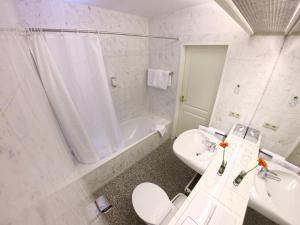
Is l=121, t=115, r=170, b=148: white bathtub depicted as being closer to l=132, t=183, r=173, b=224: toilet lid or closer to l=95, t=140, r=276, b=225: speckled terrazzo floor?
l=95, t=140, r=276, b=225: speckled terrazzo floor

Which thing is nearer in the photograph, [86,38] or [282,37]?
[282,37]

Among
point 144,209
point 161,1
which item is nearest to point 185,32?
point 161,1

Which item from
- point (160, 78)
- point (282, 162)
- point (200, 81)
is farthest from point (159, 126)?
point (282, 162)

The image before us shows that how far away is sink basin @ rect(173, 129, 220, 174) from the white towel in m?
1.03

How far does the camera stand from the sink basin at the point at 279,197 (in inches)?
31.8

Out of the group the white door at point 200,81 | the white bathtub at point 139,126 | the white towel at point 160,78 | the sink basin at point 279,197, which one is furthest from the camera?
the white bathtub at point 139,126

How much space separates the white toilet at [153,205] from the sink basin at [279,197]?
658 mm

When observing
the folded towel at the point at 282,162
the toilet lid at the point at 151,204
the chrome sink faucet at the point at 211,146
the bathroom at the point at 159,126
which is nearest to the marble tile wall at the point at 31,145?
the bathroom at the point at 159,126

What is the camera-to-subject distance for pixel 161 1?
Result: 4.77 feet

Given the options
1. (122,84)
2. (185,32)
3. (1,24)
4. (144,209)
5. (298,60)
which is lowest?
Result: (144,209)

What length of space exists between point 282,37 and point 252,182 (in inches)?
51.7

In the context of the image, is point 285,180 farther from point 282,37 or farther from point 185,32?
point 185,32

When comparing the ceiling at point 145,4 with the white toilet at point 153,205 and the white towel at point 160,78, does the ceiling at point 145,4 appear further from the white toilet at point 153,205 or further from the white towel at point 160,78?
the white toilet at point 153,205

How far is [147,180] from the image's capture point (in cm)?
180
